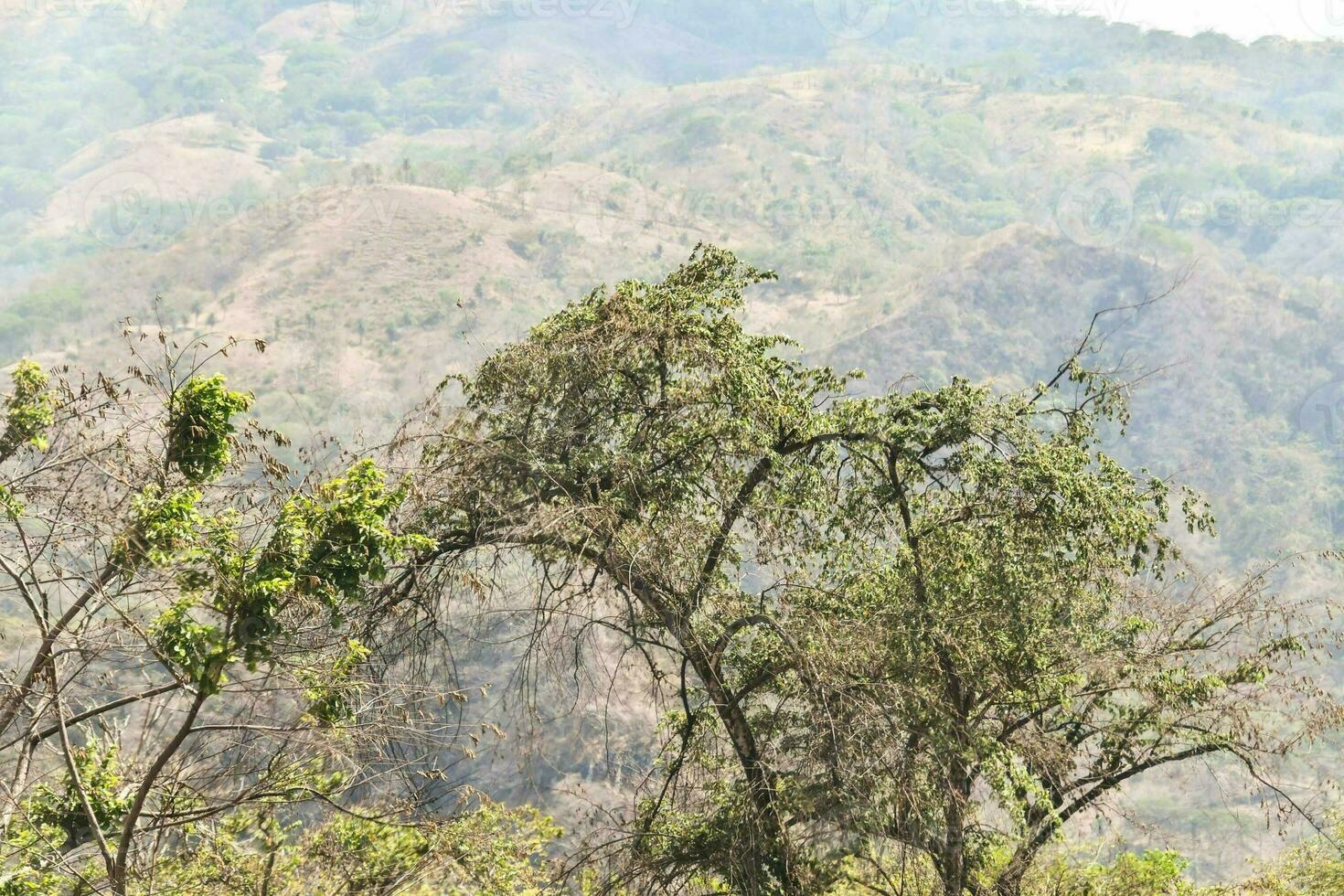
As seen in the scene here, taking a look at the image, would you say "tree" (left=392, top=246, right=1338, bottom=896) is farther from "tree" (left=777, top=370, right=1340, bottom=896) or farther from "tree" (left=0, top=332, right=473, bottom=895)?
"tree" (left=0, top=332, right=473, bottom=895)

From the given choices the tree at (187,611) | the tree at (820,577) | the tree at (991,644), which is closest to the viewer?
the tree at (187,611)

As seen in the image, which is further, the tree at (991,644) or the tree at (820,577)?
the tree at (820,577)

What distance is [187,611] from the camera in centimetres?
722

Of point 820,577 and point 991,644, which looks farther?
Answer: point 820,577

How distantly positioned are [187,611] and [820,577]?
6021 millimetres

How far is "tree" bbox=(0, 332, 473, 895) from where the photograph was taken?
7.04 meters

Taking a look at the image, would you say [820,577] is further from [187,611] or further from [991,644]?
[187,611]

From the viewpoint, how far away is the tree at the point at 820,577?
9.52 metres

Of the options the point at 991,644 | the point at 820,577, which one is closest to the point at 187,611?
the point at 820,577

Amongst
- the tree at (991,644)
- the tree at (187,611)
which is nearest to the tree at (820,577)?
the tree at (991,644)

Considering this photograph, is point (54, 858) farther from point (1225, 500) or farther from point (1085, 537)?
point (1225, 500)

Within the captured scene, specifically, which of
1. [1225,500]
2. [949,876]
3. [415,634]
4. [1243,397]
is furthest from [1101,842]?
[1243,397]

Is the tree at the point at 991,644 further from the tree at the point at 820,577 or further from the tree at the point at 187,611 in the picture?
the tree at the point at 187,611

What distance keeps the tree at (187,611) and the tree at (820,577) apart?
1566 millimetres
